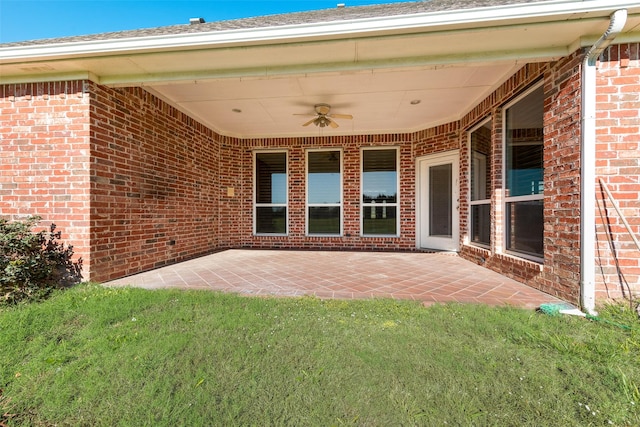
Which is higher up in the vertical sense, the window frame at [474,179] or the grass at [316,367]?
A: the window frame at [474,179]

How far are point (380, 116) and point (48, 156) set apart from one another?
5328mm

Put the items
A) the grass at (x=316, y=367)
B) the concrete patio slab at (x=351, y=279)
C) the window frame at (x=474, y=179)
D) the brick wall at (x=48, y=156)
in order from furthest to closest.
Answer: the window frame at (x=474, y=179) < the brick wall at (x=48, y=156) < the concrete patio slab at (x=351, y=279) < the grass at (x=316, y=367)

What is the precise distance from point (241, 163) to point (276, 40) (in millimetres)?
4391

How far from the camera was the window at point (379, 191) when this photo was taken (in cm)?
652

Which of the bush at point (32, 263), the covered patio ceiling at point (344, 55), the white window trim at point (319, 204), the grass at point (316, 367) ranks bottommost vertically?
the grass at point (316, 367)

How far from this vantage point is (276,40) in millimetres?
2787

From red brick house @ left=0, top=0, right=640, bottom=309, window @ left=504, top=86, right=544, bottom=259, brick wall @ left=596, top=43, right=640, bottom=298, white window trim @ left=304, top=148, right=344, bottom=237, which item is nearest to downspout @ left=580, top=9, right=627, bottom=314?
red brick house @ left=0, top=0, right=640, bottom=309

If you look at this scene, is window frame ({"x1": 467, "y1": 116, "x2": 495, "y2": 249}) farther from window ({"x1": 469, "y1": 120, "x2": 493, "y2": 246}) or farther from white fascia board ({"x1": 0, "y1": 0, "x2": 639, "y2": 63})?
white fascia board ({"x1": 0, "y1": 0, "x2": 639, "y2": 63})

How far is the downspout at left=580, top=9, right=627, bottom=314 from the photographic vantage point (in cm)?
249

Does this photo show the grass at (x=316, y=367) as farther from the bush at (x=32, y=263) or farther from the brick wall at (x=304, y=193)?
the brick wall at (x=304, y=193)

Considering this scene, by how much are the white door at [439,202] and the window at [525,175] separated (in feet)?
5.11

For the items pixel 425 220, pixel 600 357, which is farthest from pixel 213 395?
pixel 425 220

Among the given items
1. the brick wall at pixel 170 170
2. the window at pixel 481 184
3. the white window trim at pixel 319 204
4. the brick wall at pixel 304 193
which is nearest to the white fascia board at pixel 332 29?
the brick wall at pixel 170 170

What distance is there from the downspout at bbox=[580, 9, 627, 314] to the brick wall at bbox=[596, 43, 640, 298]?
0.12m
